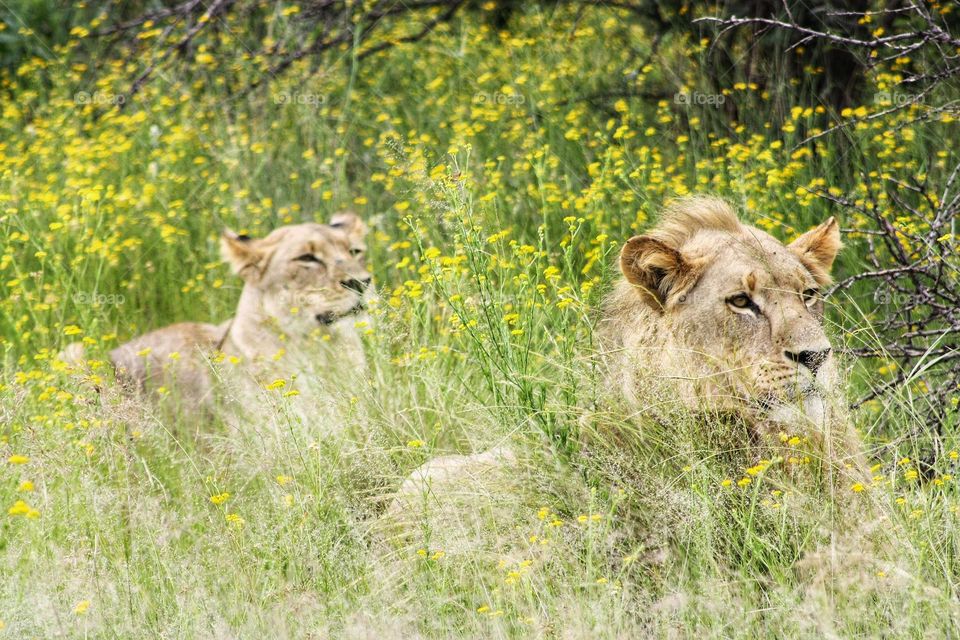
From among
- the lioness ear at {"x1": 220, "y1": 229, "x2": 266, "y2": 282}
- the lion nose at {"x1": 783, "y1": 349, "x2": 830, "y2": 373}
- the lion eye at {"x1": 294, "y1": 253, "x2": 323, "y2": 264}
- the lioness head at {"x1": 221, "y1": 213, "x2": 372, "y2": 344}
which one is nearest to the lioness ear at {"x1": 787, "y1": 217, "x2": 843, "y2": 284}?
the lion nose at {"x1": 783, "y1": 349, "x2": 830, "y2": 373}

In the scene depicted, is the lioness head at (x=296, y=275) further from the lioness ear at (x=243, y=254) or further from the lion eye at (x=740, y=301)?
the lion eye at (x=740, y=301)

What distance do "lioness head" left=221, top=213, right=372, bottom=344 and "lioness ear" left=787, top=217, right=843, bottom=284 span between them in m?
2.73

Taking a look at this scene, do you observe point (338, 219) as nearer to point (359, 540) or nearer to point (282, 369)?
point (282, 369)

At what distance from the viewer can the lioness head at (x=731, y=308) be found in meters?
3.95

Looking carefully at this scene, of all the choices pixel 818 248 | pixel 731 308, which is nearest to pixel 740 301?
pixel 731 308

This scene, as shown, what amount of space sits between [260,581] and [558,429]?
110 cm

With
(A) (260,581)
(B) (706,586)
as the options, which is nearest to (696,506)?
(B) (706,586)

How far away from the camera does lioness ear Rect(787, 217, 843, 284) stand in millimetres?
4414

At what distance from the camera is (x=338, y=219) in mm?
7215

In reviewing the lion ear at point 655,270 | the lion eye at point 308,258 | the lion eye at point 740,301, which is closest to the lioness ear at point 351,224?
the lion eye at point 308,258

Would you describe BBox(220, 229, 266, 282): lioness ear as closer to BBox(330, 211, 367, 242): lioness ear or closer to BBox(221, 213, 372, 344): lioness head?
BBox(221, 213, 372, 344): lioness head

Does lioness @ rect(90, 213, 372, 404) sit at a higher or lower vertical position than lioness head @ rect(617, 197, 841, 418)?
lower

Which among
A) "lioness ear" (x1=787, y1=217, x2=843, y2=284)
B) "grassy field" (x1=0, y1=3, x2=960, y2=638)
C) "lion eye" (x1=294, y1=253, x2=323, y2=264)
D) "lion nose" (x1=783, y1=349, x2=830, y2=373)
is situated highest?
"lioness ear" (x1=787, y1=217, x2=843, y2=284)

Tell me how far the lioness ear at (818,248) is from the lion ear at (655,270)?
453 mm
